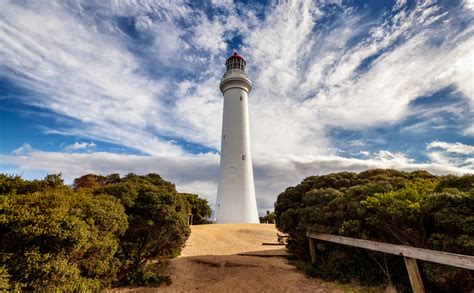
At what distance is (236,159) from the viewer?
22531mm

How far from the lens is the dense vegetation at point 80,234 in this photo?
3.71 meters

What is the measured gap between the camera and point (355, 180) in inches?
420

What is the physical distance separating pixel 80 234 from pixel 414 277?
6546 millimetres

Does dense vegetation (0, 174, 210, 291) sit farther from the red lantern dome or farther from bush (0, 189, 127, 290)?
the red lantern dome

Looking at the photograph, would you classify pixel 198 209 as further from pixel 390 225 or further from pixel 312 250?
pixel 390 225

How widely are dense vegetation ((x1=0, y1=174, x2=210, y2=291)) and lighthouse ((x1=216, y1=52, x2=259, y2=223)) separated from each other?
1388 cm

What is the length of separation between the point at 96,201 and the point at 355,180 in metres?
9.98

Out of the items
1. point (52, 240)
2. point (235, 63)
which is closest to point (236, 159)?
point (235, 63)

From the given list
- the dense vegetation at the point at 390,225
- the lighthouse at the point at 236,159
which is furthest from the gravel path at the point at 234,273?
the lighthouse at the point at 236,159

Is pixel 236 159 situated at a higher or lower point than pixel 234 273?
higher

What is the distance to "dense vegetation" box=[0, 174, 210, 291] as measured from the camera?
371 cm

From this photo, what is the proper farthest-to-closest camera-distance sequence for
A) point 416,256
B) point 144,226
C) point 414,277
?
point 144,226 → point 414,277 → point 416,256

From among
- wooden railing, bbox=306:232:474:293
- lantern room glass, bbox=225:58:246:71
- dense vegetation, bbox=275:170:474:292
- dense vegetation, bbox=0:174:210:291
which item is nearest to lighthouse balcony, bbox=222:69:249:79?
lantern room glass, bbox=225:58:246:71

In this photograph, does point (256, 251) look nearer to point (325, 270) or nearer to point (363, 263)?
point (325, 270)
